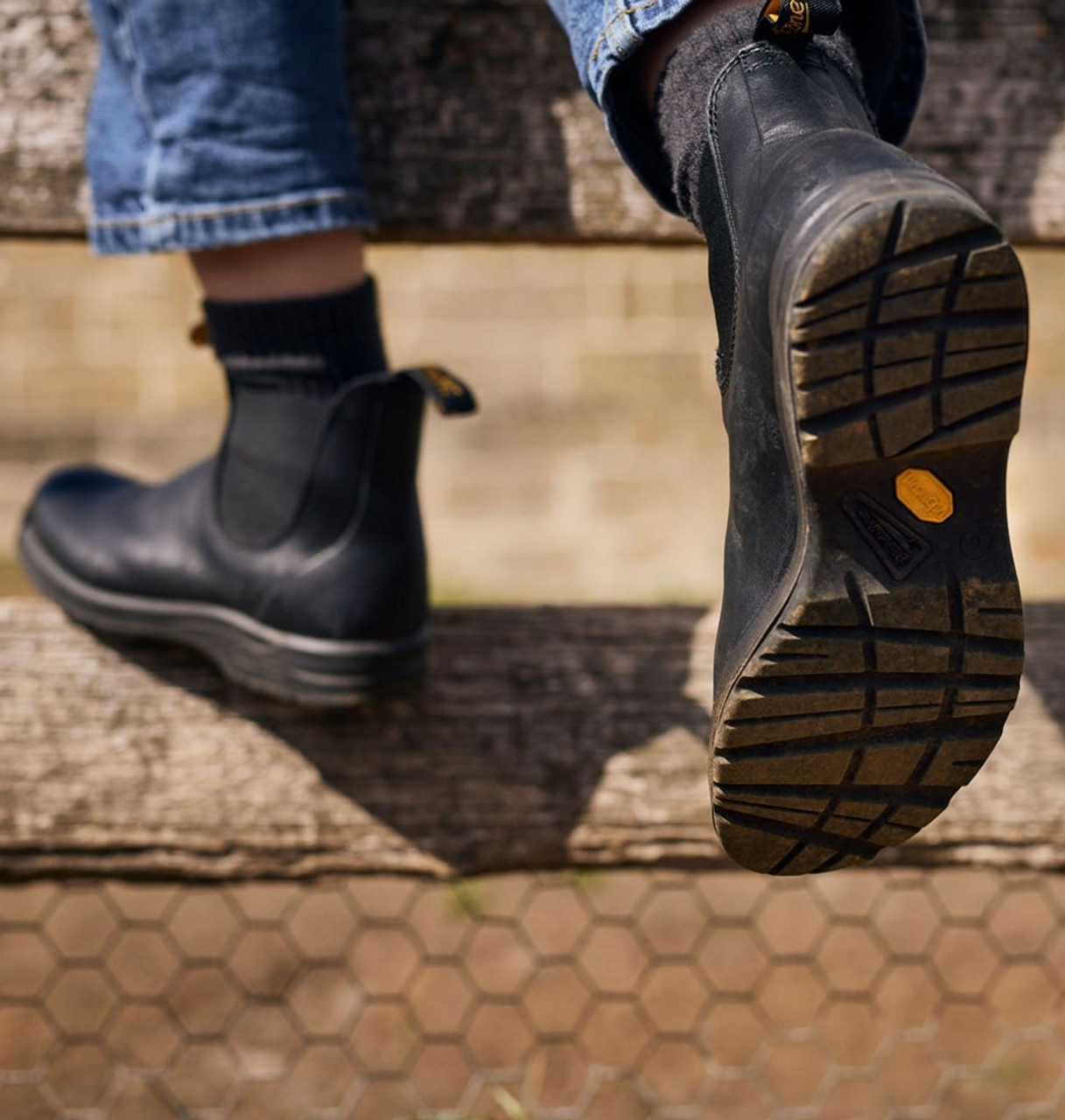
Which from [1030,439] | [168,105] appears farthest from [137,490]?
[1030,439]

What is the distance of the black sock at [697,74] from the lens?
2.55 feet

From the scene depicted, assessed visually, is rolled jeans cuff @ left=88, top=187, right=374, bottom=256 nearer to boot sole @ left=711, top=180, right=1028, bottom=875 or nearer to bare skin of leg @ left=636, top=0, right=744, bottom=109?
bare skin of leg @ left=636, top=0, right=744, bottom=109

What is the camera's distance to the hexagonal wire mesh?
2.15 m

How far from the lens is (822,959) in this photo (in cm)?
236

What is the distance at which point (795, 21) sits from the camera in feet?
2.43

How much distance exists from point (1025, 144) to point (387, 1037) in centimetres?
169

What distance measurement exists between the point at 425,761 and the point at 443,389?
0.35 meters

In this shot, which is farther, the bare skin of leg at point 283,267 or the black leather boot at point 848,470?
the bare skin of leg at point 283,267

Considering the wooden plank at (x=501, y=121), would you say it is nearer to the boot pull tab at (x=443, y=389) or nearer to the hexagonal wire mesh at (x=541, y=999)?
the boot pull tab at (x=443, y=389)

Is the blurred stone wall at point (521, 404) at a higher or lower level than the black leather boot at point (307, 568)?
lower

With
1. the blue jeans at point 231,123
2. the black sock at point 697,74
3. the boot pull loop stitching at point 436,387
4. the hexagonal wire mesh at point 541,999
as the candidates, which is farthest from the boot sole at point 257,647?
the hexagonal wire mesh at point 541,999

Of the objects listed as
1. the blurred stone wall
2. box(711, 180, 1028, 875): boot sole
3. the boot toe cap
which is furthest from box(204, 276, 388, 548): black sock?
the blurred stone wall

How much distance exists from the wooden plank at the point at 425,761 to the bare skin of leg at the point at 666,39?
513mm

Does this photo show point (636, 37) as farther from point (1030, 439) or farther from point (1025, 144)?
point (1030, 439)
